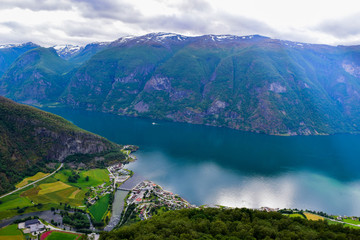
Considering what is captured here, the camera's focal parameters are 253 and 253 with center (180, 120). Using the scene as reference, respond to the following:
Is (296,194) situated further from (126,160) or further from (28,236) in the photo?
(28,236)

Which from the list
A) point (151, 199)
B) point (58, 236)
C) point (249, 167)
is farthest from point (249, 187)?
point (58, 236)

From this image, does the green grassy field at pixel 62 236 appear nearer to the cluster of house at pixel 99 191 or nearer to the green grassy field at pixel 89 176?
the cluster of house at pixel 99 191

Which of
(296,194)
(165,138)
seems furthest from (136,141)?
(296,194)

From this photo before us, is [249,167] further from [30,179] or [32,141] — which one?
[32,141]

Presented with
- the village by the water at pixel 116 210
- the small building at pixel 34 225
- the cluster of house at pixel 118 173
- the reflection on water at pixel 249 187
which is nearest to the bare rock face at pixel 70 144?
the cluster of house at pixel 118 173

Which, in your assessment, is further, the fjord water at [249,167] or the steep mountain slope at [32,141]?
the steep mountain slope at [32,141]

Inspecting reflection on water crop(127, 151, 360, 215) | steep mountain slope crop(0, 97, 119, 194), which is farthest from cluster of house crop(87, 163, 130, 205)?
steep mountain slope crop(0, 97, 119, 194)
